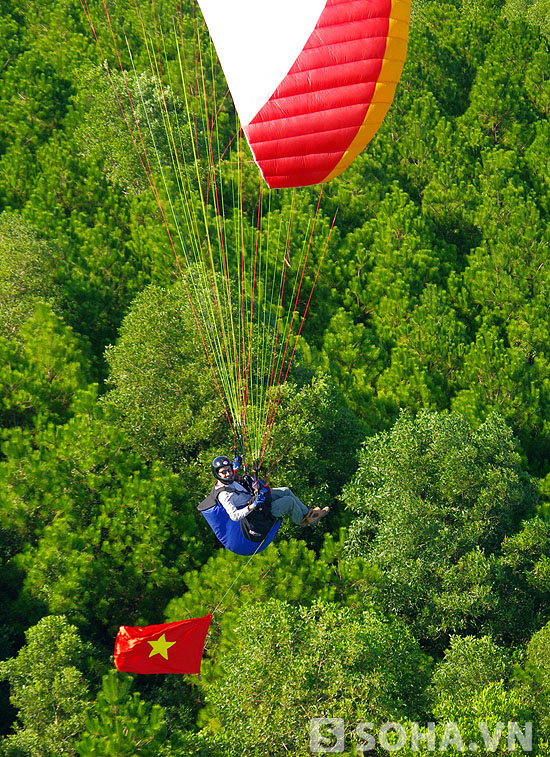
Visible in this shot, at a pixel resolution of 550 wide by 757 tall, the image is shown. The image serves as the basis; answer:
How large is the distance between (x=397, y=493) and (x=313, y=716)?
7.81 meters

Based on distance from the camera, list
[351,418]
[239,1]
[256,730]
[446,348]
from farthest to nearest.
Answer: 1. [446,348]
2. [351,418]
3. [256,730]
4. [239,1]

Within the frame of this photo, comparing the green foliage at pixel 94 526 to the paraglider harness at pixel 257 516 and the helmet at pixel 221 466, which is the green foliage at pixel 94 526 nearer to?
the paraglider harness at pixel 257 516

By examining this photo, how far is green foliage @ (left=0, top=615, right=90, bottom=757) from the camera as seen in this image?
14.3m

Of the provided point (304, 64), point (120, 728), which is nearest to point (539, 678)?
point (120, 728)

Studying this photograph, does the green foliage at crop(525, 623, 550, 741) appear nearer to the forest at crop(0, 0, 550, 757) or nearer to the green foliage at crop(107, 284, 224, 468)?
the forest at crop(0, 0, 550, 757)

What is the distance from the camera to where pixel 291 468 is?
70.2 ft

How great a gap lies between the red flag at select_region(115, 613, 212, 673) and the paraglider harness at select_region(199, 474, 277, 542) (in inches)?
137

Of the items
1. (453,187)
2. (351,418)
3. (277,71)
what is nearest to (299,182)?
(277,71)

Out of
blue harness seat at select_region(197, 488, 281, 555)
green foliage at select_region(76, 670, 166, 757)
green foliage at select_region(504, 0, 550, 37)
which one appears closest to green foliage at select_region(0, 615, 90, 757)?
green foliage at select_region(76, 670, 166, 757)

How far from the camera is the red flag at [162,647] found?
1466cm

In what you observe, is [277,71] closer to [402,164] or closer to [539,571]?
[539,571]

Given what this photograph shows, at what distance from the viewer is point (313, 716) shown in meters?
14.1

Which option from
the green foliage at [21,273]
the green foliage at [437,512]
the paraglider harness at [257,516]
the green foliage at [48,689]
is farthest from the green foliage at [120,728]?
the green foliage at [21,273]

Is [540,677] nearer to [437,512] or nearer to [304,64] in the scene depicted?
[437,512]
